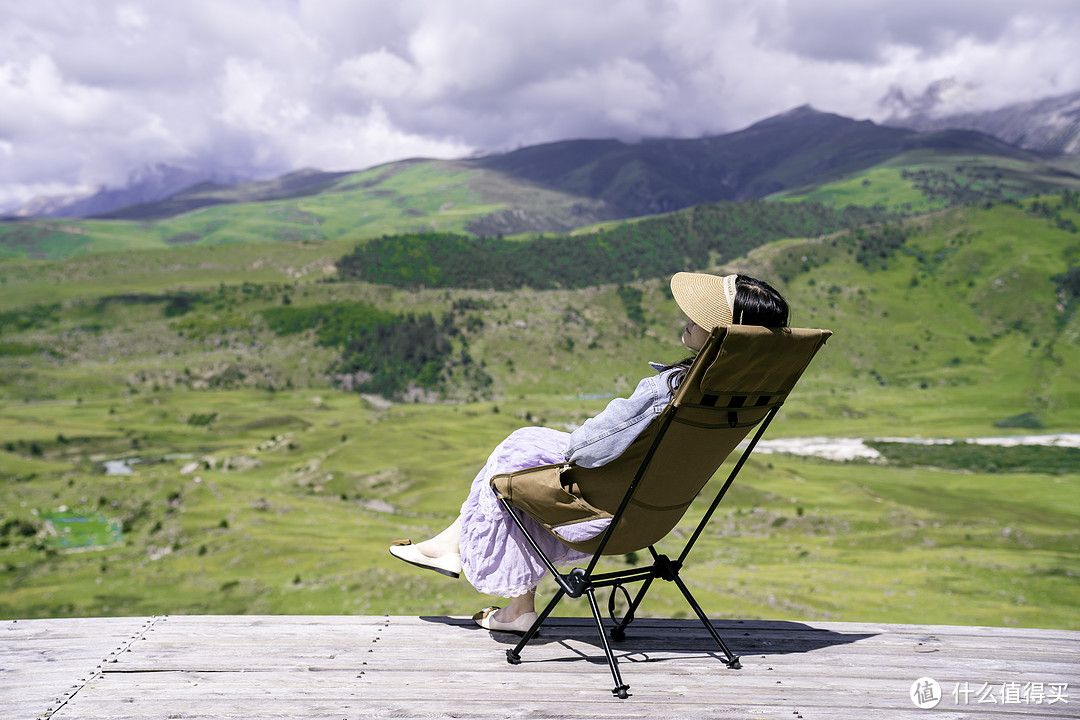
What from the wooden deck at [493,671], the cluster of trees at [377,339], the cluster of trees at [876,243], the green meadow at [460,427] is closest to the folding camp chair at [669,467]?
the wooden deck at [493,671]

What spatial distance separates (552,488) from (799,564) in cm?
2142

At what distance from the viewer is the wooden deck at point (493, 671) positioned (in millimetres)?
4324

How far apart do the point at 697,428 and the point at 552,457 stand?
4.52ft

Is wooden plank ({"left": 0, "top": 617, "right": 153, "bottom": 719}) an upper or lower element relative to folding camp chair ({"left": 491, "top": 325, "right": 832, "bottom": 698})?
lower

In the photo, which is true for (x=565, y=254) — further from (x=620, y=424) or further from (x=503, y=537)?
(x=620, y=424)

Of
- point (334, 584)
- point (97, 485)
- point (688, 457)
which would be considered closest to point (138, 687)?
point (688, 457)

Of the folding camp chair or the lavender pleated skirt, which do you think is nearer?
the folding camp chair

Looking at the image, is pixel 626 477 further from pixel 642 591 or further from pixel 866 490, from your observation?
pixel 866 490
